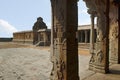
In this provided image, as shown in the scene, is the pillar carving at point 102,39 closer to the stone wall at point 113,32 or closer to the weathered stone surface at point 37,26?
the stone wall at point 113,32

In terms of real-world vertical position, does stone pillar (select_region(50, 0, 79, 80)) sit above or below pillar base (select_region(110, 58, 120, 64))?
above

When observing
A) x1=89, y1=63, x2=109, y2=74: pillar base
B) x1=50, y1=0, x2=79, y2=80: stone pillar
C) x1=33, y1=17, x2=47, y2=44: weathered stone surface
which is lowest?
x1=89, y1=63, x2=109, y2=74: pillar base

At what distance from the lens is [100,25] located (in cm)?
664

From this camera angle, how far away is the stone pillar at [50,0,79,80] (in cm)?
457

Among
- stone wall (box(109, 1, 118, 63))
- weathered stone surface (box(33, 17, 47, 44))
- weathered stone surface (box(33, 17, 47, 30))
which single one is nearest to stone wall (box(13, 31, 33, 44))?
weathered stone surface (box(33, 17, 47, 44))

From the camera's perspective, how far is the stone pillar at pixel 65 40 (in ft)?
15.0

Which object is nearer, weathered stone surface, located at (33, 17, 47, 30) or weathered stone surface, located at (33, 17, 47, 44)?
weathered stone surface, located at (33, 17, 47, 44)

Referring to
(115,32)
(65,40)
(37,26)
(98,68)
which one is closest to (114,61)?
(115,32)

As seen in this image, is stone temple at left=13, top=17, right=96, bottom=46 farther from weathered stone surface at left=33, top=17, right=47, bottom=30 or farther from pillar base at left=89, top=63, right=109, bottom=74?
pillar base at left=89, top=63, right=109, bottom=74

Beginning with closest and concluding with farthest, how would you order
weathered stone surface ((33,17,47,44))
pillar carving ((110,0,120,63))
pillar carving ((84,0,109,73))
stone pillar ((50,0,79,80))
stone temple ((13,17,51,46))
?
stone pillar ((50,0,79,80)) → pillar carving ((84,0,109,73)) → pillar carving ((110,0,120,63)) → stone temple ((13,17,51,46)) → weathered stone surface ((33,17,47,44))

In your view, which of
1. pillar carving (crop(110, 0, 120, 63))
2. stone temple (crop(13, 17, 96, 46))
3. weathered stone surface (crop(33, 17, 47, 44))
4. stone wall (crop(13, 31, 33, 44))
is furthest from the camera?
stone wall (crop(13, 31, 33, 44))

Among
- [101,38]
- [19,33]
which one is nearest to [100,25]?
[101,38]

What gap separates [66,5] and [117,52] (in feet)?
14.6

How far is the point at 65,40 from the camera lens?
15.1 feet
